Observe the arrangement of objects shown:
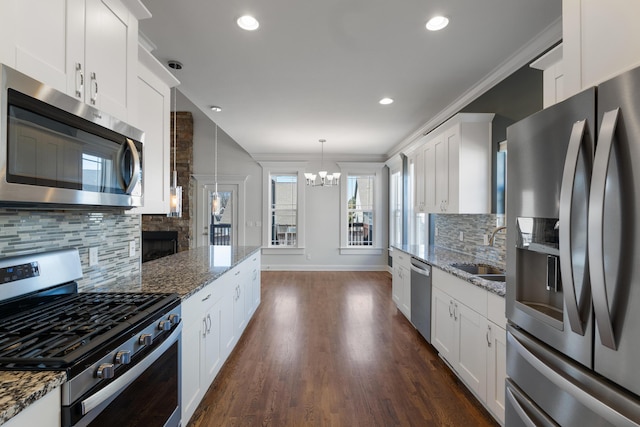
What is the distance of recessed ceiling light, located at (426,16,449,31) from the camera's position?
210cm

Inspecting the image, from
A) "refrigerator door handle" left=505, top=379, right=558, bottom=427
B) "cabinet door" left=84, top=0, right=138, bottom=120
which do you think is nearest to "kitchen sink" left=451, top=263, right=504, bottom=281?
"refrigerator door handle" left=505, top=379, right=558, bottom=427

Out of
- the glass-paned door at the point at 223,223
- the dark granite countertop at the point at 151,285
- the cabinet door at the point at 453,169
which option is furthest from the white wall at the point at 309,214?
the cabinet door at the point at 453,169

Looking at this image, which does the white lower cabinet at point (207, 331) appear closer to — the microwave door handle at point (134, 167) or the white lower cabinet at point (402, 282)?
the microwave door handle at point (134, 167)

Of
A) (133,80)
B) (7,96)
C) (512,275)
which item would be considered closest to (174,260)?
(133,80)

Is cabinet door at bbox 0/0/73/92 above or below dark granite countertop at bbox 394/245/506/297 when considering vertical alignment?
above

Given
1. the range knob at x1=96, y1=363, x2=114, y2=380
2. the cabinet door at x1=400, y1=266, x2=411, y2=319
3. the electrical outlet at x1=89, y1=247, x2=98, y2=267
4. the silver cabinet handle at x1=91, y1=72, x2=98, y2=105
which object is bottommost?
the cabinet door at x1=400, y1=266, x2=411, y2=319

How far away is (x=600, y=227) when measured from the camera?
83cm

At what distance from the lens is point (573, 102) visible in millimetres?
984

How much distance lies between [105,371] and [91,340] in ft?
0.37

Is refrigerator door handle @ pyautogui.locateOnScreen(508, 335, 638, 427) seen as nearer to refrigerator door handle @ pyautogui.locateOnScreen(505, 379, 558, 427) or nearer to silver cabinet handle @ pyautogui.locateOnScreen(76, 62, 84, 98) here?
refrigerator door handle @ pyautogui.locateOnScreen(505, 379, 558, 427)

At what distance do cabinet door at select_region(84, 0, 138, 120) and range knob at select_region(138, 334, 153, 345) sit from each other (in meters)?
1.06

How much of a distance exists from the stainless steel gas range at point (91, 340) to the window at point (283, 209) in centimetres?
548

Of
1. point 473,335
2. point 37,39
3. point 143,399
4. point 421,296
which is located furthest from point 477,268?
point 37,39

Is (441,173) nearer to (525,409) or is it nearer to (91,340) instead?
(525,409)
